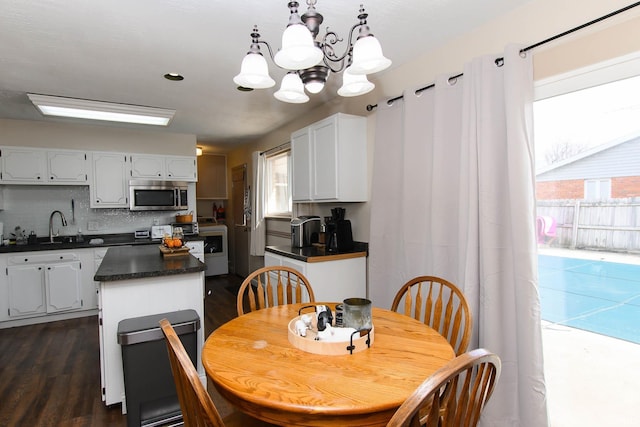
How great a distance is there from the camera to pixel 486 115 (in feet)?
6.18

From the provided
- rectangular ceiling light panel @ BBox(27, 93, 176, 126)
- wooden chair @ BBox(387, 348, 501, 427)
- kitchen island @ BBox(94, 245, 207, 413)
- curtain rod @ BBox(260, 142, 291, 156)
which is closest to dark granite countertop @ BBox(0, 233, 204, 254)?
rectangular ceiling light panel @ BBox(27, 93, 176, 126)

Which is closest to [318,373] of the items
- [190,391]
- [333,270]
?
[190,391]

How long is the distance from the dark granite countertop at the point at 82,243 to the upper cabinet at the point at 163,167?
2.84ft

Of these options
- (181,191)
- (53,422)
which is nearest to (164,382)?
(53,422)

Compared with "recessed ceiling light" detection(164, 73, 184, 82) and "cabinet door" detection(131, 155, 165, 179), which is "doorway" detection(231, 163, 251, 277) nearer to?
"cabinet door" detection(131, 155, 165, 179)

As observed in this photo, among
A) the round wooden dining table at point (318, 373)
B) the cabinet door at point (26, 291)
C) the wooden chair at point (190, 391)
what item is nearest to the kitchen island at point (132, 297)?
the round wooden dining table at point (318, 373)

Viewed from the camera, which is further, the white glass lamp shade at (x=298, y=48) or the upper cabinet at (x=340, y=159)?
the upper cabinet at (x=340, y=159)

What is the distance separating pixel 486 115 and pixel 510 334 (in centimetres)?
119

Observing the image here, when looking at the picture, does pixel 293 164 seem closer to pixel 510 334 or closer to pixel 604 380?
pixel 510 334

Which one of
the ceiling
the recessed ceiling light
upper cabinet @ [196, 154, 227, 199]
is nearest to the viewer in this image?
the ceiling

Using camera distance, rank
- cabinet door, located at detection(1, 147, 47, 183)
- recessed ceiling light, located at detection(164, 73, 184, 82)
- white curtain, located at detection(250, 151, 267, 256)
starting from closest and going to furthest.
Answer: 1. recessed ceiling light, located at detection(164, 73, 184, 82)
2. cabinet door, located at detection(1, 147, 47, 183)
3. white curtain, located at detection(250, 151, 267, 256)

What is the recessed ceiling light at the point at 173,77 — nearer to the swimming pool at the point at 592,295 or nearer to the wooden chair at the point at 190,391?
the wooden chair at the point at 190,391

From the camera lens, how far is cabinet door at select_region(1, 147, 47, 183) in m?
3.94

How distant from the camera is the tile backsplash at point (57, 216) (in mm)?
4223
